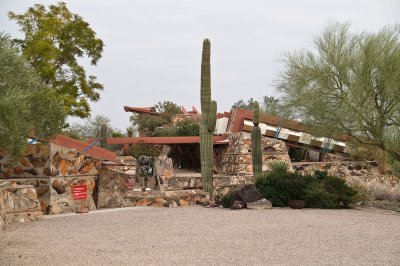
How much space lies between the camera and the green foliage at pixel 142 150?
3216 cm

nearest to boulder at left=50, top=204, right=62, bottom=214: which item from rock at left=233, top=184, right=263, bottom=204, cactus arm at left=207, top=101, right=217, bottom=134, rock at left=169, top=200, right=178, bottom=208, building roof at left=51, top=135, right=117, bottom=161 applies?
building roof at left=51, top=135, right=117, bottom=161

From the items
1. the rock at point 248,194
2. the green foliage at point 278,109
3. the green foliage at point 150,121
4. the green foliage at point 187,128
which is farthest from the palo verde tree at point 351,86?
the green foliage at point 150,121

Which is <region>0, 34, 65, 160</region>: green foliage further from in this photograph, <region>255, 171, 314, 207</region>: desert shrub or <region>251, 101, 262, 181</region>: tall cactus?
<region>251, 101, 262, 181</region>: tall cactus

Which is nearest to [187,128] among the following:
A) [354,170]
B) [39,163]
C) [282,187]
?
[354,170]

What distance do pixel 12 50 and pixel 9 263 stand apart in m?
7.83

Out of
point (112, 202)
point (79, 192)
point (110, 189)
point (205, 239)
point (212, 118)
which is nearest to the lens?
point (205, 239)

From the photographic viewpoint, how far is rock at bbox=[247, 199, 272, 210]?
17.1m

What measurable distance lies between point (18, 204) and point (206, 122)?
850cm

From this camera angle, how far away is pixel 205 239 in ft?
35.2

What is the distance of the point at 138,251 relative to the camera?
30.7ft

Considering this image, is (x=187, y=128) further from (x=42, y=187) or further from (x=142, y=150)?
(x=42, y=187)

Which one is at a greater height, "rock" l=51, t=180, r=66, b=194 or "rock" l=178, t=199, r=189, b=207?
"rock" l=51, t=180, r=66, b=194

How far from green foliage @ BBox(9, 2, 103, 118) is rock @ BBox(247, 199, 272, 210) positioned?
1697 cm

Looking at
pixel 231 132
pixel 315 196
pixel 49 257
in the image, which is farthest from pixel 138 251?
pixel 231 132
